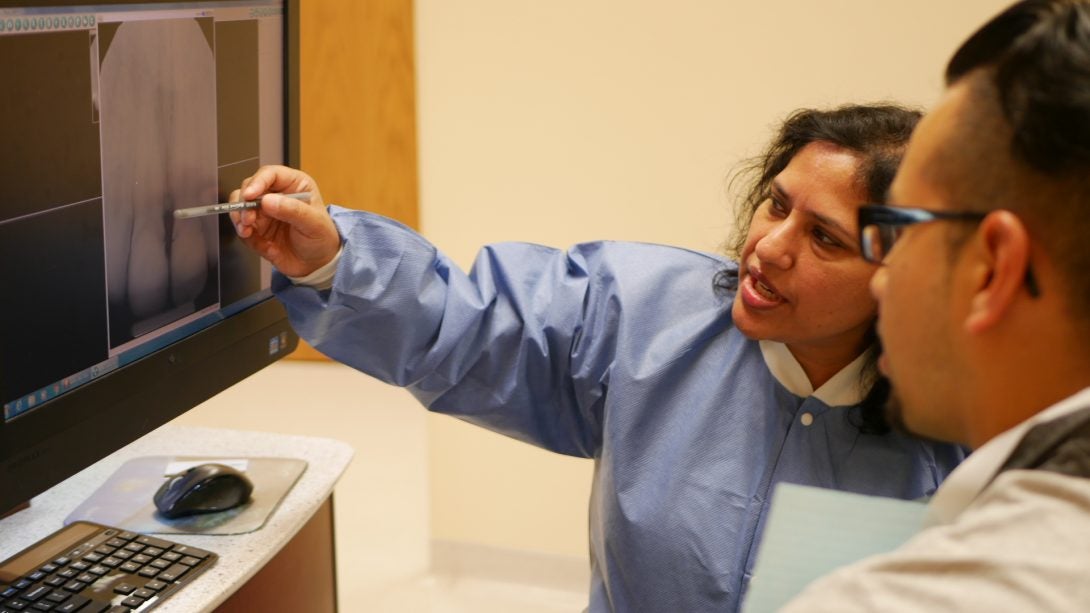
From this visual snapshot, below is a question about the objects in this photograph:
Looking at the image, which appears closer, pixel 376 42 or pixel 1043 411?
pixel 1043 411

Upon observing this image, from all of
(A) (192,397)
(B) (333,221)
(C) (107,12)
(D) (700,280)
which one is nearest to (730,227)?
(D) (700,280)

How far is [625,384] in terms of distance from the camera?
1.35 meters

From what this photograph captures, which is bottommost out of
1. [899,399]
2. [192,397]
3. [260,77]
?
[192,397]

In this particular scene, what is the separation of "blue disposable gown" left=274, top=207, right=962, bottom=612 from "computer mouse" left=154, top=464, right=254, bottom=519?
0.57 ft

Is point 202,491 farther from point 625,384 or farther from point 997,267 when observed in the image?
point 997,267

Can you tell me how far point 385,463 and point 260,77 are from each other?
197 cm

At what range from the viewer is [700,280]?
1.42 m

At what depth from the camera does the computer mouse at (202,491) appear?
1.20 metres

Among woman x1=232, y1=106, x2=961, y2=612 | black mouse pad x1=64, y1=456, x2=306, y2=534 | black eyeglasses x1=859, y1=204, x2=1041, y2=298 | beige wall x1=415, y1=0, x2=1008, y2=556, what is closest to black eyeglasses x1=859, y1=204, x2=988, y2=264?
black eyeglasses x1=859, y1=204, x2=1041, y2=298

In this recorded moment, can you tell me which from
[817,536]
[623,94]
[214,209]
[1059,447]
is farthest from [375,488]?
[1059,447]

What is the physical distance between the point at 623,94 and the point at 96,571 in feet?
4.59

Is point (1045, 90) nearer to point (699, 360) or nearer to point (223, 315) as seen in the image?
point (699, 360)

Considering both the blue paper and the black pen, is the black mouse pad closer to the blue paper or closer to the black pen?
the black pen

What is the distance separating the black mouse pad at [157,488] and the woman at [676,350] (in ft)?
0.53
